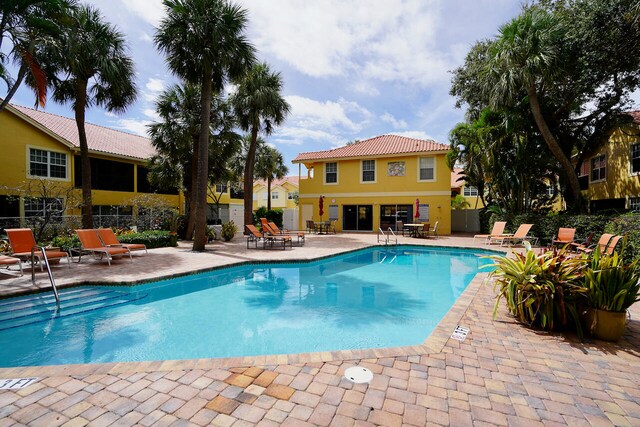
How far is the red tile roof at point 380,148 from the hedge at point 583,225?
665 cm

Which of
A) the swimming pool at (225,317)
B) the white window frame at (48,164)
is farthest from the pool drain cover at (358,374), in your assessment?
the white window frame at (48,164)

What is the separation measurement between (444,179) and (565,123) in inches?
279

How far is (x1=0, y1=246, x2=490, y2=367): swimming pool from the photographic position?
450 cm

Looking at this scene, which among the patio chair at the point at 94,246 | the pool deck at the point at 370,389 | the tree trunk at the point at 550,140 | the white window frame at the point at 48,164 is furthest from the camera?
the white window frame at the point at 48,164

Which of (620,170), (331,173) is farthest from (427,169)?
(620,170)

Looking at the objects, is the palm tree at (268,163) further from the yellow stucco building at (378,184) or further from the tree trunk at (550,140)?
the tree trunk at (550,140)

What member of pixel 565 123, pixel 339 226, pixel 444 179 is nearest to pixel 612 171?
pixel 565 123

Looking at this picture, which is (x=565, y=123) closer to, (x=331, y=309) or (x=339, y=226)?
(x=339, y=226)

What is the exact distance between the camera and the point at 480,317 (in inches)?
185

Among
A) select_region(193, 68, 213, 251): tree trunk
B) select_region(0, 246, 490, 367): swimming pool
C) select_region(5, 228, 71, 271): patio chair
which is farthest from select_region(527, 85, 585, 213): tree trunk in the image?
select_region(5, 228, 71, 271): patio chair

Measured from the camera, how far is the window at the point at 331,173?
24.0m

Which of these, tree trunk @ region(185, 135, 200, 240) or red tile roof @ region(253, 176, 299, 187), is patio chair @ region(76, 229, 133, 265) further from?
red tile roof @ region(253, 176, 299, 187)

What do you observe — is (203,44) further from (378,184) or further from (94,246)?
(378,184)

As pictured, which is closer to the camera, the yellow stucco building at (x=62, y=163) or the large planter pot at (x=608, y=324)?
the large planter pot at (x=608, y=324)
